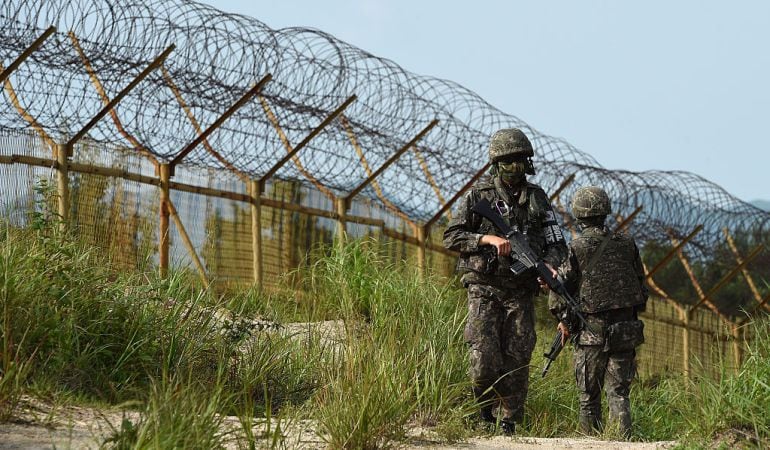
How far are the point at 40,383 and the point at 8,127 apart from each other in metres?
3.50

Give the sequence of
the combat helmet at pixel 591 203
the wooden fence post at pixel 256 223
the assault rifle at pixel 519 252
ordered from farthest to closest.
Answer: the wooden fence post at pixel 256 223 < the combat helmet at pixel 591 203 < the assault rifle at pixel 519 252

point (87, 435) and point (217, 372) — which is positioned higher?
point (217, 372)

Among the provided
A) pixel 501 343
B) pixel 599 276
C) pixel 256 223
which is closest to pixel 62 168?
pixel 256 223

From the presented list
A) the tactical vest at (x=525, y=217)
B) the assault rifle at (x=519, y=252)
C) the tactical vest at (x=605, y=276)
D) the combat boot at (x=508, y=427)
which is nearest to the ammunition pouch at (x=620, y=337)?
the tactical vest at (x=605, y=276)

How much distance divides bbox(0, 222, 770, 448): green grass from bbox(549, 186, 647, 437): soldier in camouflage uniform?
333 millimetres

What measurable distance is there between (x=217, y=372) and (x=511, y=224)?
1.67 meters

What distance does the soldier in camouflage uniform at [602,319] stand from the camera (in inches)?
250

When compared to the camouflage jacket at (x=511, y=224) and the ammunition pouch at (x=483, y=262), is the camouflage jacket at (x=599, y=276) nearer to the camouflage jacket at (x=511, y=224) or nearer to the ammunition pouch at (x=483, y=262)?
the camouflage jacket at (x=511, y=224)

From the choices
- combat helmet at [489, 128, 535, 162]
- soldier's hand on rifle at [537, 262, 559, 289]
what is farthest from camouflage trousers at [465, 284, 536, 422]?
combat helmet at [489, 128, 535, 162]

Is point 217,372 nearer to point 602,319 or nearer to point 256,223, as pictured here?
point 602,319

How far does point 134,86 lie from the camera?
8.34 m

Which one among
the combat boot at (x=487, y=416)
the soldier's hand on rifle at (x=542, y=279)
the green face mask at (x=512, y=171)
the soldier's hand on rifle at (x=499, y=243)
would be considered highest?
the green face mask at (x=512, y=171)

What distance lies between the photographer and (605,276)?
639 centimetres

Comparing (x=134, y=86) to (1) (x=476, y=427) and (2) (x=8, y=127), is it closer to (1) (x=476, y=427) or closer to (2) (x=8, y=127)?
(2) (x=8, y=127)
